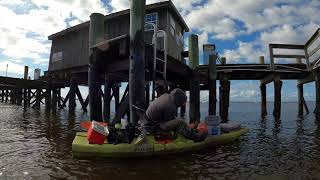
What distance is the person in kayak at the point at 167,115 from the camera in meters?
8.55

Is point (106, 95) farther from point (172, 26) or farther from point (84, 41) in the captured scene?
point (84, 41)

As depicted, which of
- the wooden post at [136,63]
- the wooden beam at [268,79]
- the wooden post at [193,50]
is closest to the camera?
the wooden post at [136,63]

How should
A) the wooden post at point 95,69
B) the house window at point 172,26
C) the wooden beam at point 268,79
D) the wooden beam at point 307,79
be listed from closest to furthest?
1. the wooden post at point 95,69
2. the house window at point 172,26
3. the wooden beam at point 268,79
4. the wooden beam at point 307,79

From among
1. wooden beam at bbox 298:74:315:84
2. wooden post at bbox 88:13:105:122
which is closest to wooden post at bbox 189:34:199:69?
wooden post at bbox 88:13:105:122

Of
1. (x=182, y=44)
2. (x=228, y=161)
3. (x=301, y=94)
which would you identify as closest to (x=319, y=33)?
(x=301, y=94)

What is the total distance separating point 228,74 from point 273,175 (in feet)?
40.9

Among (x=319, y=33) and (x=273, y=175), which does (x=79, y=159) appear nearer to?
(x=273, y=175)

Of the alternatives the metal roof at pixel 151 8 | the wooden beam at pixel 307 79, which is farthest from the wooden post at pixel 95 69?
the wooden beam at pixel 307 79

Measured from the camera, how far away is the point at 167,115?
8.62 metres

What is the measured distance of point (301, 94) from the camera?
77.3ft

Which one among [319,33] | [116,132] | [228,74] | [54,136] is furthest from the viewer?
[228,74]

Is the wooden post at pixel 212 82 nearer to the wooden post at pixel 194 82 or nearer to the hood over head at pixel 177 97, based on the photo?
the wooden post at pixel 194 82

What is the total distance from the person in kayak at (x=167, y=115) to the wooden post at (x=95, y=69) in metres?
3.35

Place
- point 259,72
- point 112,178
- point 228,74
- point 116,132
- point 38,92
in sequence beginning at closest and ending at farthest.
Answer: point 112,178 → point 116,132 → point 228,74 → point 259,72 → point 38,92
